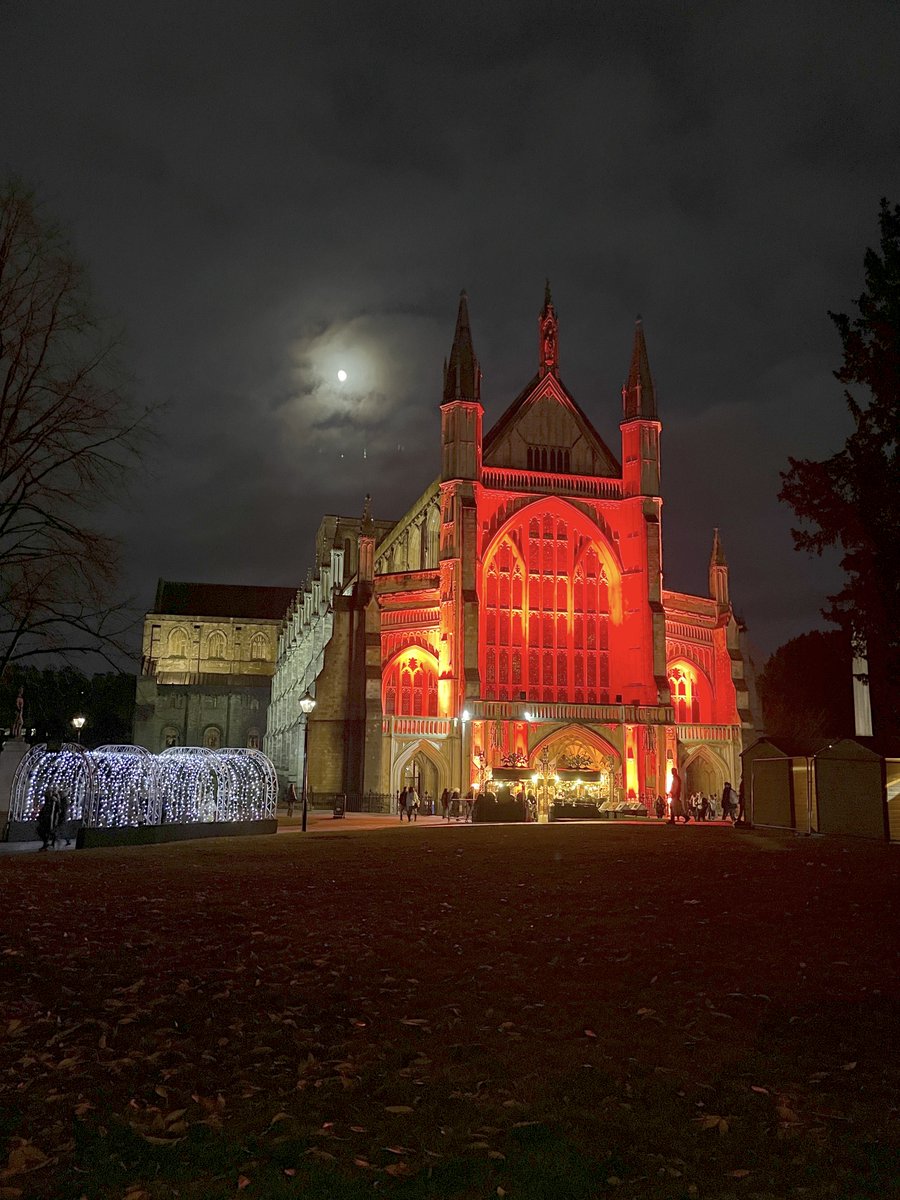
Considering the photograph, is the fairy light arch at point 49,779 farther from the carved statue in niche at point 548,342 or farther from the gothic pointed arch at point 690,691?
the carved statue in niche at point 548,342

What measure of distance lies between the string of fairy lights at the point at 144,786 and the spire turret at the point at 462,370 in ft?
86.4

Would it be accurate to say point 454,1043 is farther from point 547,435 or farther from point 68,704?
point 68,704

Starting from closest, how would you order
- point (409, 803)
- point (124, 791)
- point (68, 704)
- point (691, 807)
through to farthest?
point (124, 791) < point (409, 803) < point (691, 807) < point (68, 704)

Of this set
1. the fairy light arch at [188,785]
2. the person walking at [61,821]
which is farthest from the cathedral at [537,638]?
the person walking at [61,821]

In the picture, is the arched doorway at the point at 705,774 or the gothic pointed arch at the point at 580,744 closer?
the gothic pointed arch at the point at 580,744

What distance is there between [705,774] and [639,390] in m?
22.7

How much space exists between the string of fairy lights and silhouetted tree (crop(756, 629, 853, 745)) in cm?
5028

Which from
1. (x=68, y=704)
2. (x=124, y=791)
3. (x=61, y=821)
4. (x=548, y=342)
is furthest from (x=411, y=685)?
(x=68, y=704)

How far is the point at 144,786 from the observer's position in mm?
32938

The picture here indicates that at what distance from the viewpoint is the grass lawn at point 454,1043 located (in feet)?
17.7

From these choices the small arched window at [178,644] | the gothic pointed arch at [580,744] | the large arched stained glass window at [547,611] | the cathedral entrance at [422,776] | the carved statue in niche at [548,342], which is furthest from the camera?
the small arched window at [178,644]

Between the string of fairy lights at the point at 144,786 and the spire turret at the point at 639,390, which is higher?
the spire turret at the point at 639,390

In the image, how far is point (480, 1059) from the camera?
7008 millimetres

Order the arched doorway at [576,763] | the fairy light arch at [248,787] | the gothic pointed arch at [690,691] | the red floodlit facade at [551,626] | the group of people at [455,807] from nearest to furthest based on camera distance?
the fairy light arch at [248,787] < the group of people at [455,807] < the arched doorway at [576,763] < the red floodlit facade at [551,626] < the gothic pointed arch at [690,691]
